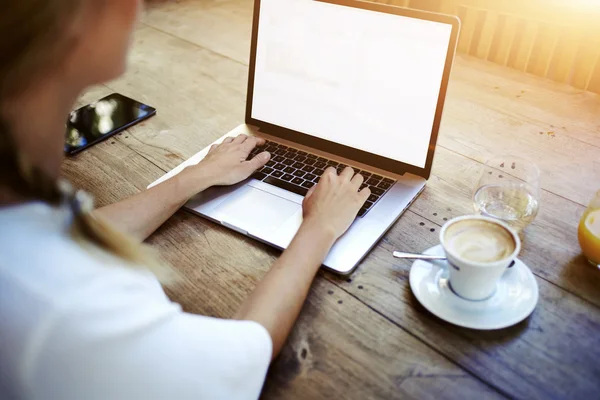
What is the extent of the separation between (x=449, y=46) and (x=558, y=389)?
1.75 feet

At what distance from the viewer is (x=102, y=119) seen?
46.9 inches

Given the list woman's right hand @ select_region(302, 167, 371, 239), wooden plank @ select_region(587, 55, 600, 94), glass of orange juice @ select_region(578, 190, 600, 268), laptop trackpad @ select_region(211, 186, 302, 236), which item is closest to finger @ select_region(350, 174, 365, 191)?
woman's right hand @ select_region(302, 167, 371, 239)

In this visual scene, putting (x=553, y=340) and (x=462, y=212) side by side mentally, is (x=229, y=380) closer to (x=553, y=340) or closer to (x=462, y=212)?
(x=553, y=340)

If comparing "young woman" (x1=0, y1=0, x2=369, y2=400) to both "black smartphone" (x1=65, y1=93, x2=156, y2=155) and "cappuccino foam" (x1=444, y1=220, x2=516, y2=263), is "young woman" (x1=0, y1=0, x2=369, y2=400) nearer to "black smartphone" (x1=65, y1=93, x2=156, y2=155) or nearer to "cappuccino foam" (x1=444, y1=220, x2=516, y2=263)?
"cappuccino foam" (x1=444, y1=220, x2=516, y2=263)

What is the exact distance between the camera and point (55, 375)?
43 cm

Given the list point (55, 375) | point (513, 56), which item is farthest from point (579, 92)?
point (55, 375)

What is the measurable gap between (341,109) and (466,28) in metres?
0.98

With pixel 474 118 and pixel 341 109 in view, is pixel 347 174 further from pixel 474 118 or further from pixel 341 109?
pixel 474 118

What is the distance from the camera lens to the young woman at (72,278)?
43cm

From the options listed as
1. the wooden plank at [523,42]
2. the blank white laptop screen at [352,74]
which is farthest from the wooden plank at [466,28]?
the blank white laptop screen at [352,74]

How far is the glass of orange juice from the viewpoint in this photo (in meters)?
0.76

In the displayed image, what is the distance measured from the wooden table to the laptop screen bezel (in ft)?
0.25

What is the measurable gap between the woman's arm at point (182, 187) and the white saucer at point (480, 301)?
1.25 ft

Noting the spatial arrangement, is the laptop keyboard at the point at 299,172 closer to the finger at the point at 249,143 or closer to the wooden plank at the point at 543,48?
the finger at the point at 249,143
